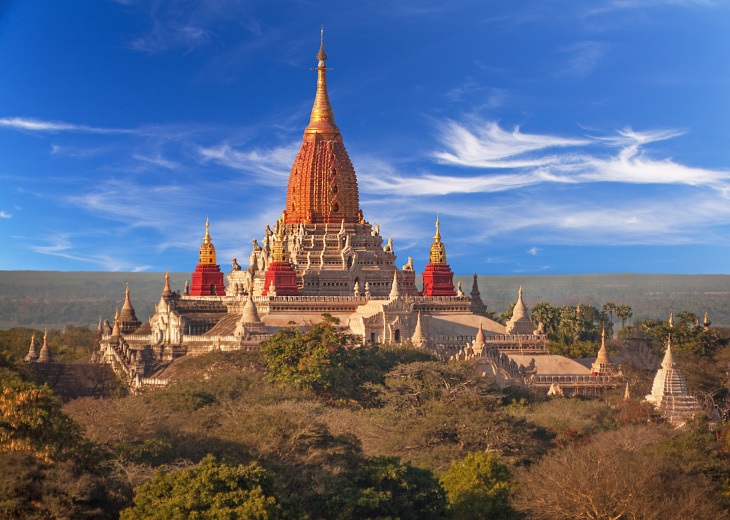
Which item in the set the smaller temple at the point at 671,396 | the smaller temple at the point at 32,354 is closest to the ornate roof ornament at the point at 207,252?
the smaller temple at the point at 32,354

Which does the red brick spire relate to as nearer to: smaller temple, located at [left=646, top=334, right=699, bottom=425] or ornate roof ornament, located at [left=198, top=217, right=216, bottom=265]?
ornate roof ornament, located at [left=198, top=217, right=216, bottom=265]

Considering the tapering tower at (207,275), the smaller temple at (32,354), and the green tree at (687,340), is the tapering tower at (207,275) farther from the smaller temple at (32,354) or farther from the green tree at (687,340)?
the green tree at (687,340)

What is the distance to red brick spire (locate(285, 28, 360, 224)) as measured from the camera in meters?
80.3

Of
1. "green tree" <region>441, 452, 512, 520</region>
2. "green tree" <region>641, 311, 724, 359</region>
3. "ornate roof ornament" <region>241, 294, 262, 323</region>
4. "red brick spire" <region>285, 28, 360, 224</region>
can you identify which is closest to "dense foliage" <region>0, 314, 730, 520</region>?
"green tree" <region>441, 452, 512, 520</region>

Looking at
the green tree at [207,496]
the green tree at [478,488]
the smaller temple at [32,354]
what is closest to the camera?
the green tree at [207,496]

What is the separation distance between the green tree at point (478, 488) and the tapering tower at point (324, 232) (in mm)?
35134

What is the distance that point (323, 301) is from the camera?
7000 cm

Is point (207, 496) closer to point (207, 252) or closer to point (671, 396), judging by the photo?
point (671, 396)

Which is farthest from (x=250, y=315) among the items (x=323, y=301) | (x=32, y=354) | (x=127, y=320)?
(x=127, y=320)

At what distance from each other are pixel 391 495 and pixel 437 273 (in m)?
43.8

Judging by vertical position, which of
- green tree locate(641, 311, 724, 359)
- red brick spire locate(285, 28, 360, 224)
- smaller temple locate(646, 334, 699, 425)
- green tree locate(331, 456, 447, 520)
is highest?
red brick spire locate(285, 28, 360, 224)

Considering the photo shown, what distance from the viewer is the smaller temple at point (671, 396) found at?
50.8 metres

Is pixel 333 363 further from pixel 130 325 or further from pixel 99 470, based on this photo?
pixel 130 325

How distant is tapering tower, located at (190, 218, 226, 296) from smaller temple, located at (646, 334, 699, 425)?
36502 mm
